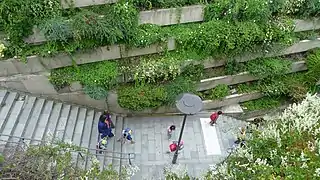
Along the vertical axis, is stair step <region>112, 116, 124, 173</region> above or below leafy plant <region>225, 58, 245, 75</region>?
below

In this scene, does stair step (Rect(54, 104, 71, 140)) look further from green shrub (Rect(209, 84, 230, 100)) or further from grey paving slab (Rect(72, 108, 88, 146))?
green shrub (Rect(209, 84, 230, 100))

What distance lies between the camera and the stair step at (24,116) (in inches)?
385

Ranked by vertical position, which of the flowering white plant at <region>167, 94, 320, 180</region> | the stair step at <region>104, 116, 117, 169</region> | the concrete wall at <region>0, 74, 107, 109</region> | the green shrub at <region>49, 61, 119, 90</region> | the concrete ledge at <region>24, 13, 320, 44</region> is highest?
the concrete ledge at <region>24, 13, 320, 44</region>

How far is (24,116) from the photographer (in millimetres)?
10289

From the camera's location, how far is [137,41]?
10.6 m

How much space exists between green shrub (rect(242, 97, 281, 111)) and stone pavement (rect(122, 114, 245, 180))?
74 centimetres

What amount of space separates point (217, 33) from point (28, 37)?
5.77 m

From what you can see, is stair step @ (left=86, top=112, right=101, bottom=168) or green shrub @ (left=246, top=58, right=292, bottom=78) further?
green shrub @ (left=246, top=58, right=292, bottom=78)

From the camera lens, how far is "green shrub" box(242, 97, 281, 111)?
13.1m

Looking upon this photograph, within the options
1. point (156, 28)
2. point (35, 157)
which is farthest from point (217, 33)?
point (35, 157)

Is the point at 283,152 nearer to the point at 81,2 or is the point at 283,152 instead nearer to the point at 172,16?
the point at 172,16

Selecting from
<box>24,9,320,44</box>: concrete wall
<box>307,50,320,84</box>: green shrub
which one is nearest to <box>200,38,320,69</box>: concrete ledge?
<box>307,50,320,84</box>: green shrub

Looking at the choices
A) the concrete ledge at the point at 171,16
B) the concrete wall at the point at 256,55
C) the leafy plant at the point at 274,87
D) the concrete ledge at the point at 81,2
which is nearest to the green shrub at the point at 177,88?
the concrete wall at the point at 256,55

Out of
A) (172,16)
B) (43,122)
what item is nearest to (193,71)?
(172,16)
